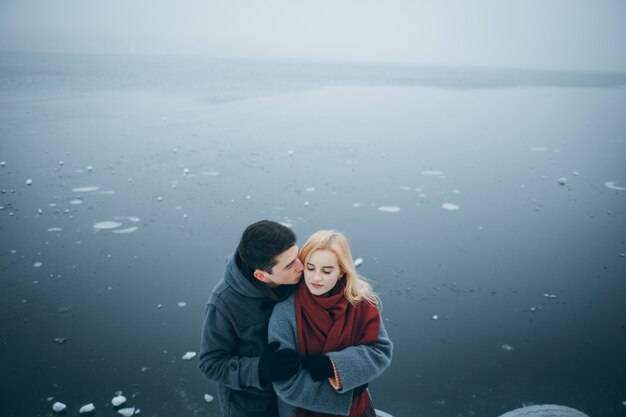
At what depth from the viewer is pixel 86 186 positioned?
8.07 m

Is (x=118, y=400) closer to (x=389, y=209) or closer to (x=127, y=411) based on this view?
(x=127, y=411)

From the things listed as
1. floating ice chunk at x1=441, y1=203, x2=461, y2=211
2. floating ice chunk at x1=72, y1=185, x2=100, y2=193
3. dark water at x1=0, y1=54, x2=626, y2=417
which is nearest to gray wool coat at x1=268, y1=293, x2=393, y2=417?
dark water at x1=0, y1=54, x2=626, y2=417

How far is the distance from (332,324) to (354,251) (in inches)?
152

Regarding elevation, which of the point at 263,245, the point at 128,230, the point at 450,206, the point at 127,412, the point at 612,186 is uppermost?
the point at 263,245

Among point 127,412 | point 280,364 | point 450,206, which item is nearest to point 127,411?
point 127,412

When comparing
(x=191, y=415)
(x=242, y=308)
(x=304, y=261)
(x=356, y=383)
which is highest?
(x=304, y=261)

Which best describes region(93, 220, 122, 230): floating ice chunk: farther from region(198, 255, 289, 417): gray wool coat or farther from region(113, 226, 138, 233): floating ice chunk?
region(198, 255, 289, 417): gray wool coat

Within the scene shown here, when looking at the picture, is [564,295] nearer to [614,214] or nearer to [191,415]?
[614,214]

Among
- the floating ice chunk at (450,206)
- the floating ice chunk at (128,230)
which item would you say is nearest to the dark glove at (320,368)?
the floating ice chunk at (128,230)

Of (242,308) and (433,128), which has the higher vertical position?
(242,308)

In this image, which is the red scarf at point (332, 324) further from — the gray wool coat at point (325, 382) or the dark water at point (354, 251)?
the dark water at point (354, 251)

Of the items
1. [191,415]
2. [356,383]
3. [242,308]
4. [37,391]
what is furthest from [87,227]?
[356,383]

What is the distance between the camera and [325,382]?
188cm

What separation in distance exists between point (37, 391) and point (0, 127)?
12965 millimetres
